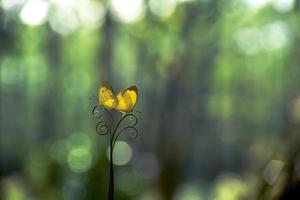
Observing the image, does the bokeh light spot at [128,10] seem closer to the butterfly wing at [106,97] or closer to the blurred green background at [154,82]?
the blurred green background at [154,82]

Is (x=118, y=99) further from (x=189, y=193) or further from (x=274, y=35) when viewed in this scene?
(x=274, y=35)

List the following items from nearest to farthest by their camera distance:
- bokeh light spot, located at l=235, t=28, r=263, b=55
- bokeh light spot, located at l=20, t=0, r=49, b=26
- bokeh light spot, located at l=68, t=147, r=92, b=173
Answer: bokeh light spot, located at l=20, t=0, r=49, b=26 < bokeh light spot, located at l=68, t=147, r=92, b=173 < bokeh light spot, located at l=235, t=28, r=263, b=55

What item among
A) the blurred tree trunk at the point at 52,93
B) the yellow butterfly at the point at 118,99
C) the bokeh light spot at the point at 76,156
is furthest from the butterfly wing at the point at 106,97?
the blurred tree trunk at the point at 52,93

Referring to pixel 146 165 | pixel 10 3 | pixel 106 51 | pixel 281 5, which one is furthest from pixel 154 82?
pixel 10 3

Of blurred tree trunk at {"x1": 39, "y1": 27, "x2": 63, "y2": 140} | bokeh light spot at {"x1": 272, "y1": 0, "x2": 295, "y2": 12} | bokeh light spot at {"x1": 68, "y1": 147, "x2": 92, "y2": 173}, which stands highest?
bokeh light spot at {"x1": 272, "y1": 0, "x2": 295, "y2": 12}

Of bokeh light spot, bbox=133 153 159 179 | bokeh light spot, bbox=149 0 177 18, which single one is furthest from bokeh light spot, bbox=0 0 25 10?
bokeh light spot, bbox=133 153 159 179

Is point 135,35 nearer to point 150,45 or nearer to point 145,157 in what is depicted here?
point 150,45

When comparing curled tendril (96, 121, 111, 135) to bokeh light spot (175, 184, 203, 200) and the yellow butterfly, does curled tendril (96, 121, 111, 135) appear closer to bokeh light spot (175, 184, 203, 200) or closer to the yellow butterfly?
the yellow butterfly
